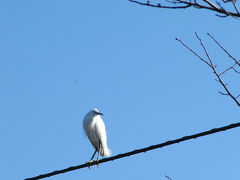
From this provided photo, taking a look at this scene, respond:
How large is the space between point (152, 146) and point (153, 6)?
1.09 metres

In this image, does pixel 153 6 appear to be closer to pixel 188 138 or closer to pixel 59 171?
pixel 188 138

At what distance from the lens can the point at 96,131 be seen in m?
10.4

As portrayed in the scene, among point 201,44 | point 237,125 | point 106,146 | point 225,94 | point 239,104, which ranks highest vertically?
point 106,146

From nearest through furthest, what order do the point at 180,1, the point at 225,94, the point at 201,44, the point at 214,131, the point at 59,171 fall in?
1. the point at 180,1
2. the point at 214,131
3. the point at 225,94
4. the point at 201,44
5. the point at 59,171

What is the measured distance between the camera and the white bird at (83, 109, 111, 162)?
409 inches

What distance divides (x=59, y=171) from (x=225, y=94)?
1737 mm

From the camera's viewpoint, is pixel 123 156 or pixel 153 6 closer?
pixel 153 6

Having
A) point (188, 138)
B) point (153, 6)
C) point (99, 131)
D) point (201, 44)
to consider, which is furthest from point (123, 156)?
point (99, 131)

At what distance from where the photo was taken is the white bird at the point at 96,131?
34.1 ft

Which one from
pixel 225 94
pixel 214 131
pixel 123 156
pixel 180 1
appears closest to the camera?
pixel 180 1

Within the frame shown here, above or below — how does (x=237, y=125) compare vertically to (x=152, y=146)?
below

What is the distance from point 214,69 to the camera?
295 centimetres

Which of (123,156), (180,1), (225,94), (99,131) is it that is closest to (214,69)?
(225,94)

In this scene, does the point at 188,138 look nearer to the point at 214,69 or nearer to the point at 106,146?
the point at 214,69
